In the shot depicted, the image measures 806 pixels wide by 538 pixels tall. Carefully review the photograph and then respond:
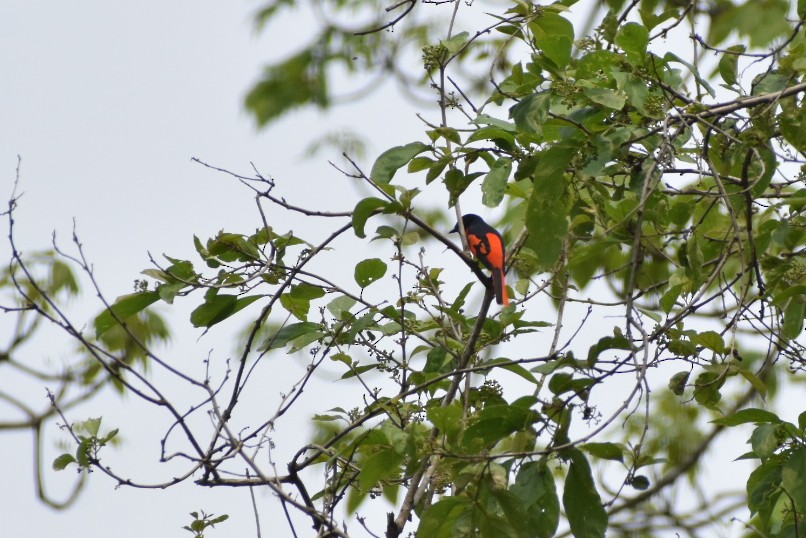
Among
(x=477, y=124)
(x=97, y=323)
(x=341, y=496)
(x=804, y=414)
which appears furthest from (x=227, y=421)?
(x=804, y=414)

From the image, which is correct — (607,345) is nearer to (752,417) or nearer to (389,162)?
(752,417)

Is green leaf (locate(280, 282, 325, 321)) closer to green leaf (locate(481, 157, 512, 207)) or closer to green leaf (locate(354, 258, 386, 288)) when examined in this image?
green leaf (locate(354, 258, 386, 288))

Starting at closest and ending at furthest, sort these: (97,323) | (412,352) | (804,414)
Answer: (804,414)
(97,323)
(412,352)

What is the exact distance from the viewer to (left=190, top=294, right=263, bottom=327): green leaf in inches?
106

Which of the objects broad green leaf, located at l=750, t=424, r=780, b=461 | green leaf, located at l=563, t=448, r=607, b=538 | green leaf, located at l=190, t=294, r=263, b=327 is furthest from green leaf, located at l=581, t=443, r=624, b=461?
green leaf, located at l=190, t=294, r=263, b=327

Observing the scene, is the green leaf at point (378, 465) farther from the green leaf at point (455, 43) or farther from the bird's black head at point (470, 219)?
the bird's black head at point (470, 219)

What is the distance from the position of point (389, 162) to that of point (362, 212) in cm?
15

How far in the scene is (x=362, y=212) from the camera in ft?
8.17

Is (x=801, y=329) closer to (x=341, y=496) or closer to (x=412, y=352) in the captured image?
(x=412, y=352)

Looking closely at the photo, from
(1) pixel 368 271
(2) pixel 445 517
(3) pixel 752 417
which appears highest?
(1) pixel 368 271

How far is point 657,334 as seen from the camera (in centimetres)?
240

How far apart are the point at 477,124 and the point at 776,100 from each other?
72 cm

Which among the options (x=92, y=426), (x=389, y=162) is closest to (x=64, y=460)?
(x=92, y=426)

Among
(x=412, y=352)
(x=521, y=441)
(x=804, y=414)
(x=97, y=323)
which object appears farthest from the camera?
(x=521, y=441)
